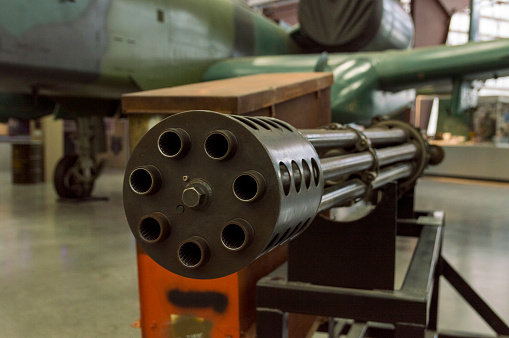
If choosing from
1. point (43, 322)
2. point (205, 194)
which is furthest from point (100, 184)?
point (205, 194)

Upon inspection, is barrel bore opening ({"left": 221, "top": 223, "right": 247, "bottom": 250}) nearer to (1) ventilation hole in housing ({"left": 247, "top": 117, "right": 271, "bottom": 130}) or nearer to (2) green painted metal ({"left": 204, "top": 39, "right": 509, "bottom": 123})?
(1) ventilation hole in housing ({"left": 247, "top": 117, "right": 271, "bottom": 130})

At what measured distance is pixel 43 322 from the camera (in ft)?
9.12

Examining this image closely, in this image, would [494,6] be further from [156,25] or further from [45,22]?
[45,22]

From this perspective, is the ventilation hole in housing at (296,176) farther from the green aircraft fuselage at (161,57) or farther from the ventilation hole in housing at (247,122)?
the green aircraft fuselage at (161,57)

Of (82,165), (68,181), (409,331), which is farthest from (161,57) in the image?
(409,331)

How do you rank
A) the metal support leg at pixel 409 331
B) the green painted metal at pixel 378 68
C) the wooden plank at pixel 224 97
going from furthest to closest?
the green painted metal at pixel 378 68
the wooden plank at pixel 224 97
the metal support leg at pixel 409 331

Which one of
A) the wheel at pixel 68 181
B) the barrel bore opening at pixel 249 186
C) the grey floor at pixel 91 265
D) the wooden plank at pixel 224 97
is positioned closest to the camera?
the barrel bore opening at pixel 249 186

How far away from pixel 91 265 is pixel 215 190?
3512 millimetres

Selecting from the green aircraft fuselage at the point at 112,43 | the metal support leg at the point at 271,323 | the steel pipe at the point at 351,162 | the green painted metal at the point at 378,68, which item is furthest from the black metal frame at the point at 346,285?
the green painted metal at the point at 378,68

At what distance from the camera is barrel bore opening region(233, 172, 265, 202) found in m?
0.70

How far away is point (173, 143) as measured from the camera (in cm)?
78

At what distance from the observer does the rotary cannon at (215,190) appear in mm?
709

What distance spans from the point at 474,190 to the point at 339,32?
4.85 metres

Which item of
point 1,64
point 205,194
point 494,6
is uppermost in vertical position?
point 494,6
